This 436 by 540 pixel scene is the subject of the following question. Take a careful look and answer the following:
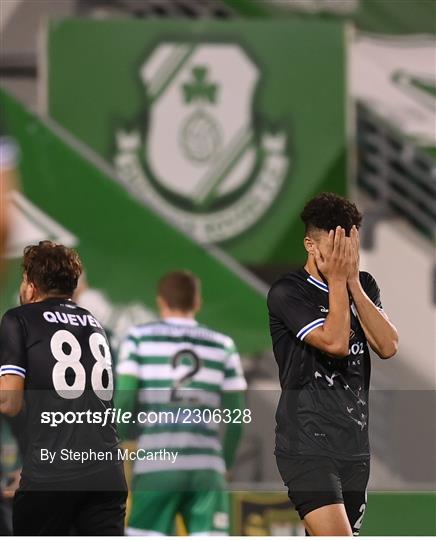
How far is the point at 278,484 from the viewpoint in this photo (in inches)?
264

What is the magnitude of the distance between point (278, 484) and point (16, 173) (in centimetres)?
295

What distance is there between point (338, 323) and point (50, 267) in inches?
40.2

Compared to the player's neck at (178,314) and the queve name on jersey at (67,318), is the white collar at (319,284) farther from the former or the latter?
the player's neck at (178,314)

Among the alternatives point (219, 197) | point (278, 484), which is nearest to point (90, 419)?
point (278, 484)

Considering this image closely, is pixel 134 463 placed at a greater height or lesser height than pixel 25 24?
lesser

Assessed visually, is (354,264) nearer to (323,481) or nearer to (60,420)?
(323,481)

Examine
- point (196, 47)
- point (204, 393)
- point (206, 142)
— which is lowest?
point (204, 393)

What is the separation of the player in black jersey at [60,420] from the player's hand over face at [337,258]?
2.74 feet

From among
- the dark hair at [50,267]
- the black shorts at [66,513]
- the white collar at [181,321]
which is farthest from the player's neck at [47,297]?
the white collar at [181,321]

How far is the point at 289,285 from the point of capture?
4141mm

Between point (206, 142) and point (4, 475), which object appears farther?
point (206, 142)

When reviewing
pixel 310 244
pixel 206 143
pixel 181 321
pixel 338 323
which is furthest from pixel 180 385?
pixel 206 143

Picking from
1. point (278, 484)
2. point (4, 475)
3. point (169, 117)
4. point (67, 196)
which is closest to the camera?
point (4, 475)

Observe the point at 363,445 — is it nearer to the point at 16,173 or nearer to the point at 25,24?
the point at 16,173
